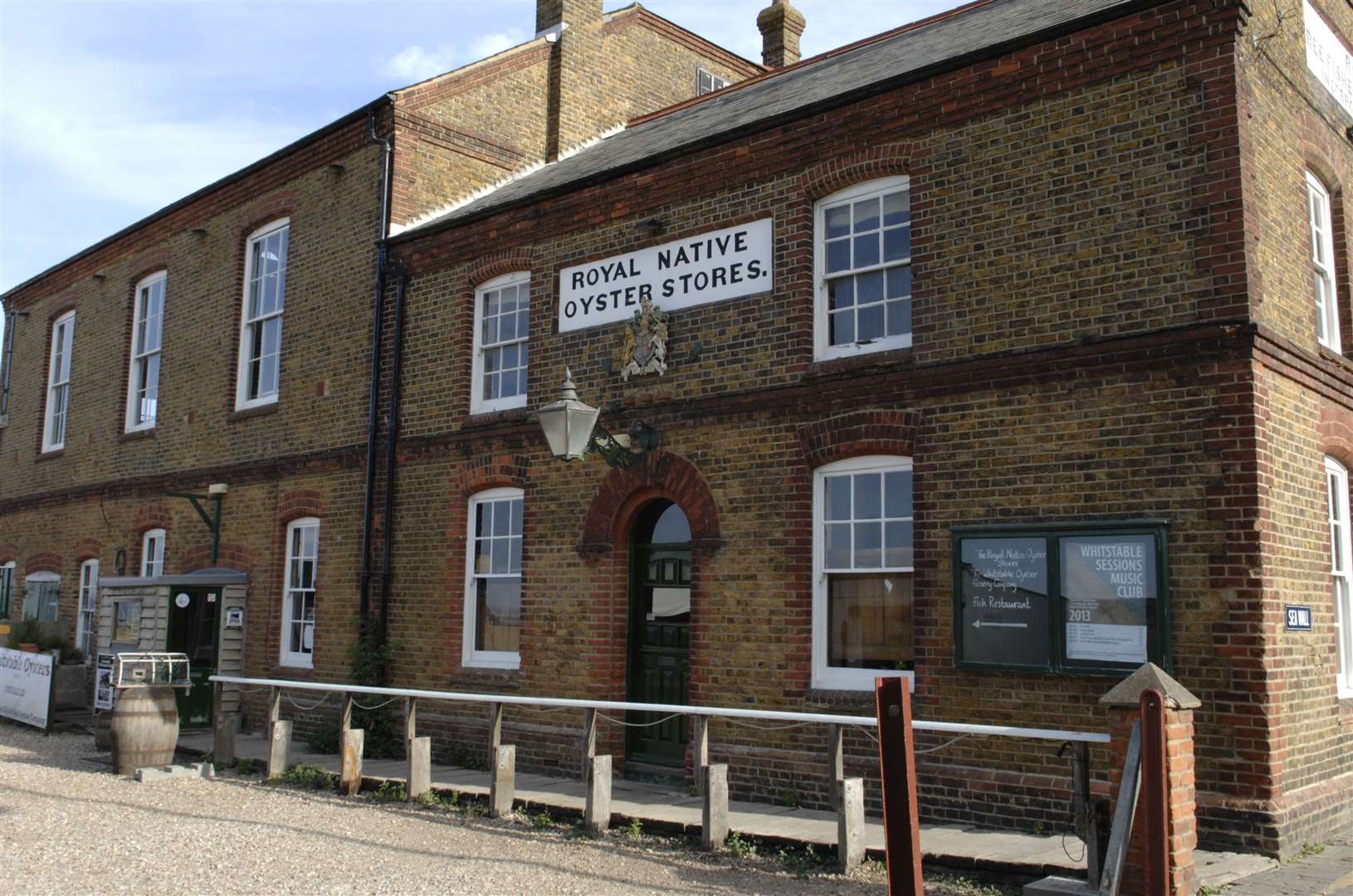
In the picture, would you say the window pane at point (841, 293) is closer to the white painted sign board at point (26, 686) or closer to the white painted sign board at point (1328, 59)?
the white painted sign board at point (1328, 59)

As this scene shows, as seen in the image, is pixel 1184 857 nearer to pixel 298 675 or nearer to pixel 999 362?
pixel 999 362

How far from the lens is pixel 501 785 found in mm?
9461

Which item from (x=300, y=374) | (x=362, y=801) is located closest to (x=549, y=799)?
(x=362, y=801)

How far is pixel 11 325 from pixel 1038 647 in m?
22.7

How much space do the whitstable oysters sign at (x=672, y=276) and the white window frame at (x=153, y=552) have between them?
8.99 meters

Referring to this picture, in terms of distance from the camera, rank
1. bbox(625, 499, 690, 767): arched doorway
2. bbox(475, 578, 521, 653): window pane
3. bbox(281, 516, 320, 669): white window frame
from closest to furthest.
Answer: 1. bbox(625, 499, 690, 767): arched doorway
2. bbox(475, 578, 521, 653): window pane
3. bbox(281, 516, 320, 669): white window frame

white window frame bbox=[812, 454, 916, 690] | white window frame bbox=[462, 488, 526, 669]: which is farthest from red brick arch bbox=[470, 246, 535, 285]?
white window frame bbox=[812, 454, 916, 690]

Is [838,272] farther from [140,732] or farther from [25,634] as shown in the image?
[25,634]

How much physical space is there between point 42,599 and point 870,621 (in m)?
17.1

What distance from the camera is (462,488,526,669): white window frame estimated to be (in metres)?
12.6

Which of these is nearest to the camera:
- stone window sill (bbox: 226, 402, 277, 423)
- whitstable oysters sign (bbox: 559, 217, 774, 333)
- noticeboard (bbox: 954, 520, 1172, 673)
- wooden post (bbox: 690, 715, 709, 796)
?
noticeboard (bbox: 954, 520, 1172, 673)

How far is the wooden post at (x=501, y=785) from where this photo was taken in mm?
9422

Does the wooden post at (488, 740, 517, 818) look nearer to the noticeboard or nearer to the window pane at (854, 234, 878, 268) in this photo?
the noticeboard

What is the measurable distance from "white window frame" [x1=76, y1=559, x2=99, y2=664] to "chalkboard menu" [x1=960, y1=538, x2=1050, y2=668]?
1522cm
